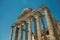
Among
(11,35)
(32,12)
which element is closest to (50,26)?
(32,12)

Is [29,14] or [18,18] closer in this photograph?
[29,14]

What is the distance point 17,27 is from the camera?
96.4 ft

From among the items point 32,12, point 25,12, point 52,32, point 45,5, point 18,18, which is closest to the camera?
point 52,32

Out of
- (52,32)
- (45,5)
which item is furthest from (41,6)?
(52,32)

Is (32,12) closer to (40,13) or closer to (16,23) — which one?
(40,13)

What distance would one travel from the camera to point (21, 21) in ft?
88.7

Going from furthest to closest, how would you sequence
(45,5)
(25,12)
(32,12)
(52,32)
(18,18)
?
1. (18,18)
2. (25,12)
3. (32,12)
4. (45,5)
5. (52,32)

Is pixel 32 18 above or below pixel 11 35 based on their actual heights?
above

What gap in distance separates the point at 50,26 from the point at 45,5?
17.8 ft

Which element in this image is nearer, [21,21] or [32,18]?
[32,18]

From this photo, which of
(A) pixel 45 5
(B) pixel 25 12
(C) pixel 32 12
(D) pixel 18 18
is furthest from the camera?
(D) pixel 18 18

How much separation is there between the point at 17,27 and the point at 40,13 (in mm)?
9041

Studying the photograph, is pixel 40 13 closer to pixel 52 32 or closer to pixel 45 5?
pixel 45 5

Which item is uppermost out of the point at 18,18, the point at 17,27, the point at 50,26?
the point at 18,18
